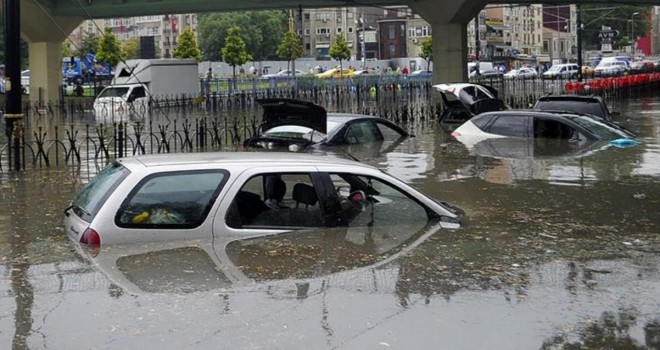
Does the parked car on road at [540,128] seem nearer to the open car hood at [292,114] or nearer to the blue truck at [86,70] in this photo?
the open car hood at [292,114]

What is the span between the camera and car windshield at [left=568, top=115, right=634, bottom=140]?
18203 millimetres

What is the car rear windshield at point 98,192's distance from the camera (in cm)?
723

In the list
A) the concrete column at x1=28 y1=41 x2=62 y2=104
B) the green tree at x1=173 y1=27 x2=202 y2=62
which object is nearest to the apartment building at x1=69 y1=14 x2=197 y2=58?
the green tree at x1=173 y1=27 x2=202 y2=62

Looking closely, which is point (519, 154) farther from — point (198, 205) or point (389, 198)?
point (198, 205)

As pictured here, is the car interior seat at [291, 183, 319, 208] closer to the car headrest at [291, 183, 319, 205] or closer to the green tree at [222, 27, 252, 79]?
the car headrest at [291, 183, 319, 205]

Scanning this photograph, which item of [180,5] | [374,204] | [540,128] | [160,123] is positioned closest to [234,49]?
[180,5]

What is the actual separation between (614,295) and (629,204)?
16.7 ft

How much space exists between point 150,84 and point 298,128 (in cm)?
3515

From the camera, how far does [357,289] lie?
647 cm

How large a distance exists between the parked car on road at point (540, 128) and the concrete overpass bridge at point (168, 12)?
22530 mm

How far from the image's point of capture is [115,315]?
5703 mm

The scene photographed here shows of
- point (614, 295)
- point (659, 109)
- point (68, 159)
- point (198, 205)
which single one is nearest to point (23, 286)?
point (198, 205)

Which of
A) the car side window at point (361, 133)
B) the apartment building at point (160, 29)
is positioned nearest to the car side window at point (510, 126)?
the car side window at point (361, 133)

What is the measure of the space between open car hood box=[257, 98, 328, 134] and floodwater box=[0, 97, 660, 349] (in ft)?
20.7
